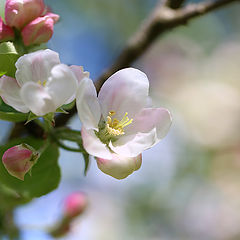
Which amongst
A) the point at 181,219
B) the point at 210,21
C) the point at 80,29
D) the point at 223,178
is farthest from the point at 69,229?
the point at 210,21

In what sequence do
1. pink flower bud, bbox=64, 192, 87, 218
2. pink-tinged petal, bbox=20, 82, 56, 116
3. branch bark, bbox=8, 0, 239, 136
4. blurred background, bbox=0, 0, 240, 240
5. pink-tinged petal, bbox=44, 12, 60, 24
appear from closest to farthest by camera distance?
pink-tinged petal, bbox=20, 82, 56, 116, pink-tinged petal, bbox=44, 12, 60, 24, branch bark, bbox=8, 0, 239, 136, pink flower bud, bbox=64, 192, 87, 218, blurred background, bbox=0, 0, 240, 240

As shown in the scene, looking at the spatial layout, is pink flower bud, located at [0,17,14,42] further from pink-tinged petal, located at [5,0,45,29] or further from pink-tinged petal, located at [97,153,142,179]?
pink-tinged petal, located at [97,153,142,179]

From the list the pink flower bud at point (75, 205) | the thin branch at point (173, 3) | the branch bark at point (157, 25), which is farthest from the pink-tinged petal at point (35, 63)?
the pink flower bud at point (75, 205)

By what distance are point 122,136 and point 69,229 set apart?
0.85m

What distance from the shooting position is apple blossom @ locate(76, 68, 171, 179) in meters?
0.75

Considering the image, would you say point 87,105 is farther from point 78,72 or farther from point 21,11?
point 21,11

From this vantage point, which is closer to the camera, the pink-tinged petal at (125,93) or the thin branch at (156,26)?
the pink-tinged petal at (125,93)

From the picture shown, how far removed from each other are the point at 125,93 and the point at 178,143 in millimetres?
1920

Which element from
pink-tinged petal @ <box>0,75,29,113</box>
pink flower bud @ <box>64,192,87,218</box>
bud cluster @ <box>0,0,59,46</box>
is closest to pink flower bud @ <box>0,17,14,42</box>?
bud cluster @ <box>0,0,59,46</box>

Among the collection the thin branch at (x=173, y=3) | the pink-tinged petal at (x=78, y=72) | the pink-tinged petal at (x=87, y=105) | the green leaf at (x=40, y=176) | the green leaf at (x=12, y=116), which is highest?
the pink-tinged petal at (x=78, y=72)

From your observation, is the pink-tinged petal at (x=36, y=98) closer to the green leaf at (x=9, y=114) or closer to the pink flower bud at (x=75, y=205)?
the green leaf at (x=9, y=114)

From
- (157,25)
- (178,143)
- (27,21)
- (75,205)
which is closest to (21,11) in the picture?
(27,21)

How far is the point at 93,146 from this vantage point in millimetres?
747

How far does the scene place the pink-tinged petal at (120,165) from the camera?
2.45ft
